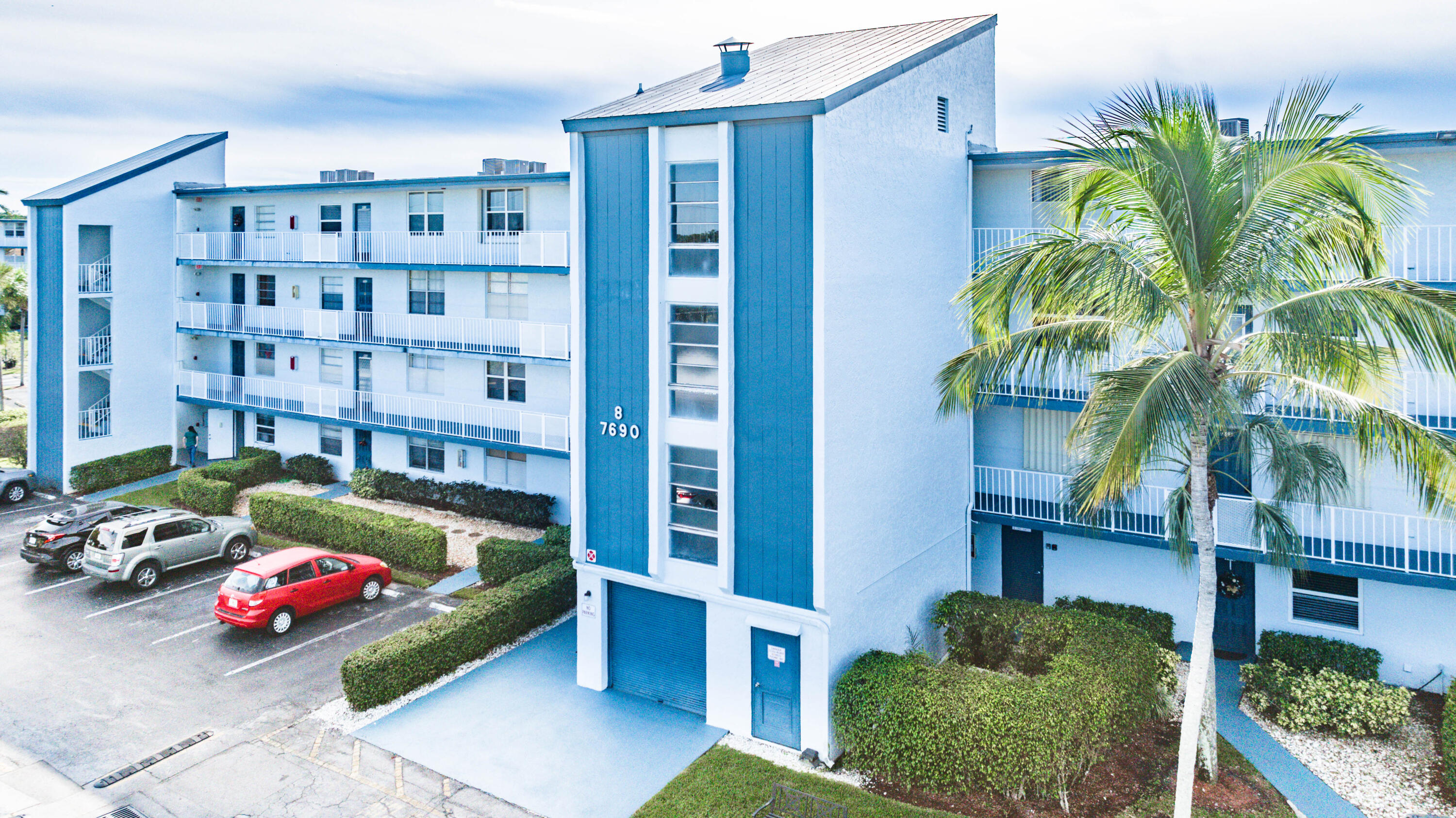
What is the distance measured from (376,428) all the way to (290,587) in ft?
30.0

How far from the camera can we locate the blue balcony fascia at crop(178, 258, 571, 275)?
79.8 ft

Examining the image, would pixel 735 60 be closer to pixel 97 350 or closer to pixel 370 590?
pixel 370 590

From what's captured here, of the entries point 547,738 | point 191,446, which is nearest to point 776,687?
point 547,738

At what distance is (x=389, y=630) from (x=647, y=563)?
6.66 meters

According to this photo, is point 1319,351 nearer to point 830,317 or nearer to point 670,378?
point 830,317

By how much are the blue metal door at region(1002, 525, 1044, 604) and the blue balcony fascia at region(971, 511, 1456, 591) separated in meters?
0.42

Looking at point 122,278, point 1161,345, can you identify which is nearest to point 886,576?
point 1161,345

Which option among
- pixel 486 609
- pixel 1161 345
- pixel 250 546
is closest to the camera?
pixel 1161 345

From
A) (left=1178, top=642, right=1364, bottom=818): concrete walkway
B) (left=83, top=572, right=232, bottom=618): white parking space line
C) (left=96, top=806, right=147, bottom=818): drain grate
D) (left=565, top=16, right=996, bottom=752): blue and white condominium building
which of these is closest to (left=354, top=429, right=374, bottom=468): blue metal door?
(left=83, top=572, right=232, bottom=618): white parking space line

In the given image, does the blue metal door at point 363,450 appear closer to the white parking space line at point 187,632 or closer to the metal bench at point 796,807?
the white parking space line at point 187,632

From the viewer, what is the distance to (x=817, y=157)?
13.3 metres

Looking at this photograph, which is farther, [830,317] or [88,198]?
[88,198]

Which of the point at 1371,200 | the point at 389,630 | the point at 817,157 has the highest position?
the point at 817,157

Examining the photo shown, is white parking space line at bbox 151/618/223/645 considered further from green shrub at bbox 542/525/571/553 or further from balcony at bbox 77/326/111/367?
balcony at bbox 77/326/111/367
